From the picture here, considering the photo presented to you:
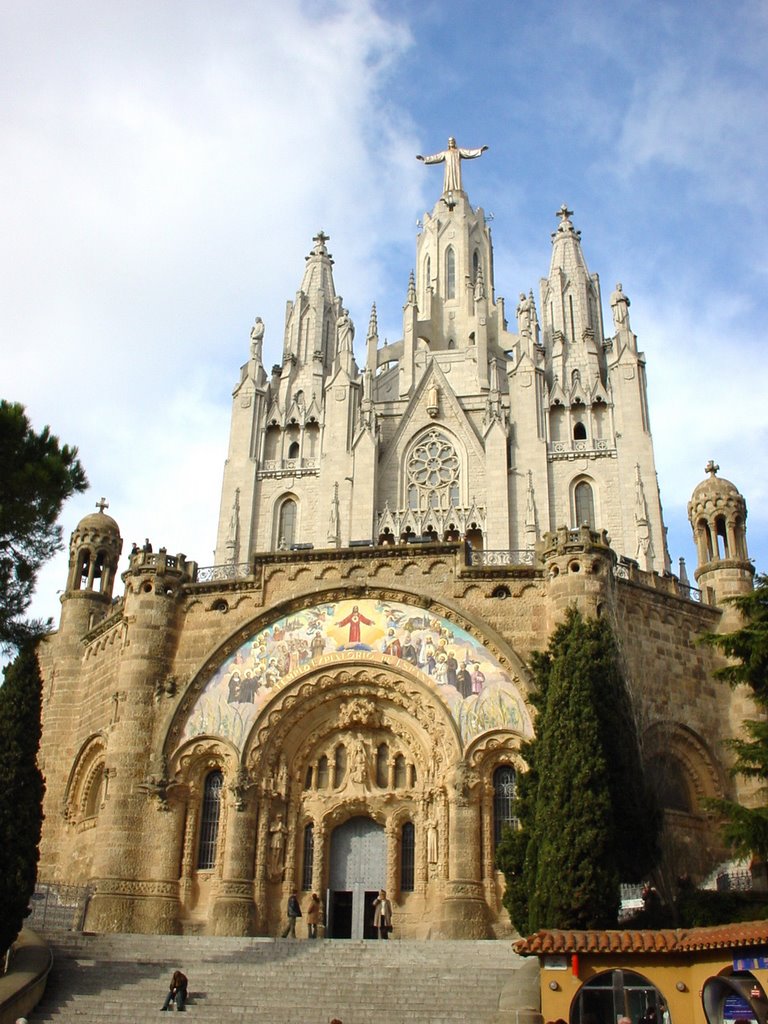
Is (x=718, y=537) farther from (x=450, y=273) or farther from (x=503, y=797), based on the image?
(x=450, y=273)

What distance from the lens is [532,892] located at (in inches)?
727

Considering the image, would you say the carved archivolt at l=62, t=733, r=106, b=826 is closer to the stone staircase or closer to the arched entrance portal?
the stone staircase

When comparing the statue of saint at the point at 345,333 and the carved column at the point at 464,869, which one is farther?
the statue of saint at the point at 345,333

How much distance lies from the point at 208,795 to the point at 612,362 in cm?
2765

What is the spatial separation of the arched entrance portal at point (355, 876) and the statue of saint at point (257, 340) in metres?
28.4

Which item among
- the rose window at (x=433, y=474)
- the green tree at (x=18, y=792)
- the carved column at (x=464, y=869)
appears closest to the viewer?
the green tree at (x=18, y=792)

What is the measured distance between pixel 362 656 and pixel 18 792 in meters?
7.65

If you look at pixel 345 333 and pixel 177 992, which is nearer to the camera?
pixel 177 992

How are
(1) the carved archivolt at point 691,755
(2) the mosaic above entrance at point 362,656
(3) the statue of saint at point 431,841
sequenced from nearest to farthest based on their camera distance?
(3) the statue of saint at point 431,841 < (2) the mosaic above entrance at point 362,656 < (1) the carved archivolt at point 691,755

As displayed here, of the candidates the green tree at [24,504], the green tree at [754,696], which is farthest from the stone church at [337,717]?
the green tree at [24,504]

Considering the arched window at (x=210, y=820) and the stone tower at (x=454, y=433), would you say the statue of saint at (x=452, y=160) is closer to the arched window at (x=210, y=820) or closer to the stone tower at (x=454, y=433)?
the stone tower at (x=454, y=433)

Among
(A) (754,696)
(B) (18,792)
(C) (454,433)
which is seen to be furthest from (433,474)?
(B) (18,792)

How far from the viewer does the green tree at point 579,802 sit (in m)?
17.6

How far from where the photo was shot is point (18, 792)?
63.2 ft
